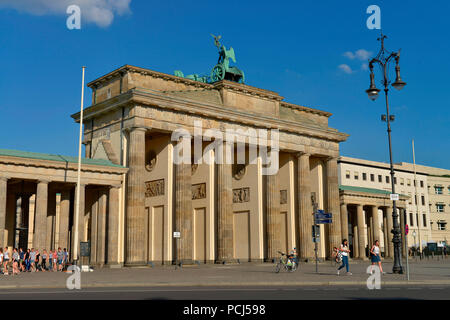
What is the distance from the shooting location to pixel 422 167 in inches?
4318

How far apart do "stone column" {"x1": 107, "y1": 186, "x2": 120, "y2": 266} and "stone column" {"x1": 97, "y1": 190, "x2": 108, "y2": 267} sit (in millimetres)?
690

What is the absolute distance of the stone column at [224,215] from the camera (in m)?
44.2

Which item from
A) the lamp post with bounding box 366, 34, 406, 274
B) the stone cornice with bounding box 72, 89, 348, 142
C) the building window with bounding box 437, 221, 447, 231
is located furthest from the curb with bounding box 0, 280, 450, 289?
the building window with bounding box 437, 221, 447, 231

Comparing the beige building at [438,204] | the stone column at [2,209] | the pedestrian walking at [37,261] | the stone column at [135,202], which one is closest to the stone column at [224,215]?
the stone column at [135,202]

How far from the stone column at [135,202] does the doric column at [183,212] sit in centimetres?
316

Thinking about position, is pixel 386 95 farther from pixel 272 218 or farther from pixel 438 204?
pixel 438 204

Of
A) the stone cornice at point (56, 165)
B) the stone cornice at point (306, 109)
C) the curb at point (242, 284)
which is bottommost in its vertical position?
the curb at point (242, 284)

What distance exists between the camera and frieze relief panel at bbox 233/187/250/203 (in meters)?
50.6

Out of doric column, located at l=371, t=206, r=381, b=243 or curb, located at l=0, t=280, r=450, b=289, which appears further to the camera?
doric column, located at l=371, t=206, r=381, b=243

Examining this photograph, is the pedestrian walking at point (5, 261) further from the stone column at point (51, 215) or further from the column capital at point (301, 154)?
the column capital at point (301, 154)

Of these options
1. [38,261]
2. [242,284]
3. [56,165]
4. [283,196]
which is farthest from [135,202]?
[283,196]

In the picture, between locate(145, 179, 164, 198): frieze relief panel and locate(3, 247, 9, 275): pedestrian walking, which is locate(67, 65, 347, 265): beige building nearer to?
locate(145, 179, 164, 198): frieze relief panel

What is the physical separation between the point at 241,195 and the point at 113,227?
52.4 feet

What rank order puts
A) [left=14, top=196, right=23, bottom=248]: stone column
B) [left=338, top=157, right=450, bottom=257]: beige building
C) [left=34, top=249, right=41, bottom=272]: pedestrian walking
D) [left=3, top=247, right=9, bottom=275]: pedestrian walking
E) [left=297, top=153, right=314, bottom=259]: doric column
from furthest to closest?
[left=338, top=157, right=450, bottom=257]: beige building, [left=297, top=153, right=314, bottom=259]: doric column, [left=14, top=196, right=23, bottom=248]: stone column, [left=34, top=249, right=41, bottom=272]: pedestrian walking, [left=3, top=247, right=9, bottom=275]: pedestrian walking
